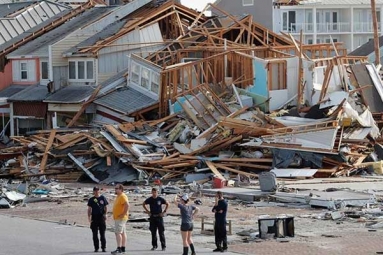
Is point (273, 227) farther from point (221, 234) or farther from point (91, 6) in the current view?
point (91, 6)

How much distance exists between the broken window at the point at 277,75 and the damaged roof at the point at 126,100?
17.0ft

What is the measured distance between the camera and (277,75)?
4069 cm

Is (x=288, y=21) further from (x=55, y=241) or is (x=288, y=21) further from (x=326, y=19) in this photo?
(x=55, y=241)

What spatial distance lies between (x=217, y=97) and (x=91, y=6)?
17.3 meters

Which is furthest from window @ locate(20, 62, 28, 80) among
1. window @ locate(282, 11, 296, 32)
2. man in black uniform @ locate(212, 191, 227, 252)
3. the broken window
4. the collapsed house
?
window @ locate(282, 11, 296, 32)

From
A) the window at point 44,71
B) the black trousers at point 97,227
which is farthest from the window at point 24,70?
the black trousers at point 97,227

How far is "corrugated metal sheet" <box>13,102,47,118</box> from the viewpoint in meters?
48.5

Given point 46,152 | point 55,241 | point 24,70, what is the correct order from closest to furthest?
point 55,241
point 46,152
point 24,70

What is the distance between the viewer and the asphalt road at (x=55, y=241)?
20.9 m

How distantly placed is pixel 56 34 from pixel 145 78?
32.5 ft

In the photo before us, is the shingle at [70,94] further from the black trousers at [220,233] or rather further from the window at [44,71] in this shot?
the black trousers at [220,233]

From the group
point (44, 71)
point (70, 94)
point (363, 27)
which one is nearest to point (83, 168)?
point (70, 94)

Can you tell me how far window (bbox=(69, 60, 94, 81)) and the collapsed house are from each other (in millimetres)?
502

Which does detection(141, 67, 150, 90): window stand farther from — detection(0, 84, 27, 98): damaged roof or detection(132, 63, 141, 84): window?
detection(0, 84, 27, 98): damaged roof
